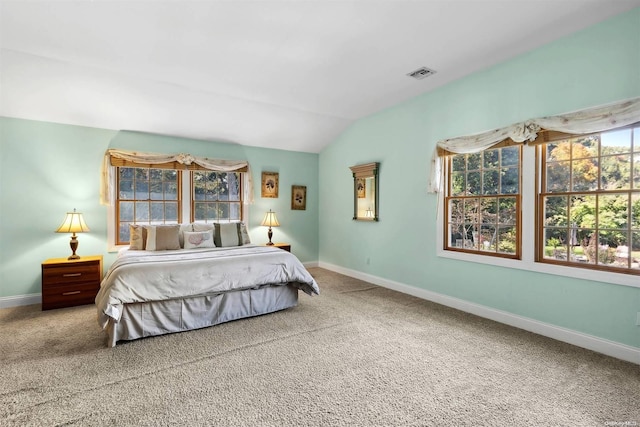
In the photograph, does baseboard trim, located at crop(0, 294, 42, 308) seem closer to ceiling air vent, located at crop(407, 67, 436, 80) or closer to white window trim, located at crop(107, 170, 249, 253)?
white window trim, located at crop(107, 170, 249, 253)

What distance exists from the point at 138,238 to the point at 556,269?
4.90m

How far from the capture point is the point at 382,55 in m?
3.30

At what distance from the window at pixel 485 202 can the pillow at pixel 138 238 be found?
402 centimetres

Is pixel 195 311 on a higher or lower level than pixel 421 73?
lower

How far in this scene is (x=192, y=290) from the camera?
3.13 metres

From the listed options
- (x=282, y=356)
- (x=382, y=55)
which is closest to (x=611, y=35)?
(x=382, y=55)

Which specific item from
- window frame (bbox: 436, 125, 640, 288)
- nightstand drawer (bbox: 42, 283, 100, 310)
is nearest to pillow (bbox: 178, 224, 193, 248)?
nightstand drawer (bbox: 42, 283, 100, 310)

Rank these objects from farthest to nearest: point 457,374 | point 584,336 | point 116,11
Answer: point 584,336 → point 116,11 → point 457,374

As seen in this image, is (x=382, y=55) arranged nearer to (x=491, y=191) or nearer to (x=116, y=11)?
(x=491, y=191)

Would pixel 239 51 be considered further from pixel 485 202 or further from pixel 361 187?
pixel 485 202

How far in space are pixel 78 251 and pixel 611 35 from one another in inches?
252

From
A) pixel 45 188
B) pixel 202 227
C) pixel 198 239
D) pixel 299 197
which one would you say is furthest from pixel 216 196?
pixel 45 188

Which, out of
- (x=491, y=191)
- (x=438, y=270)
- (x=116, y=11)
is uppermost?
(x=116, y=11)

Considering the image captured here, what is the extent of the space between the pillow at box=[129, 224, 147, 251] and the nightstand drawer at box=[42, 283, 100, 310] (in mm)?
620
